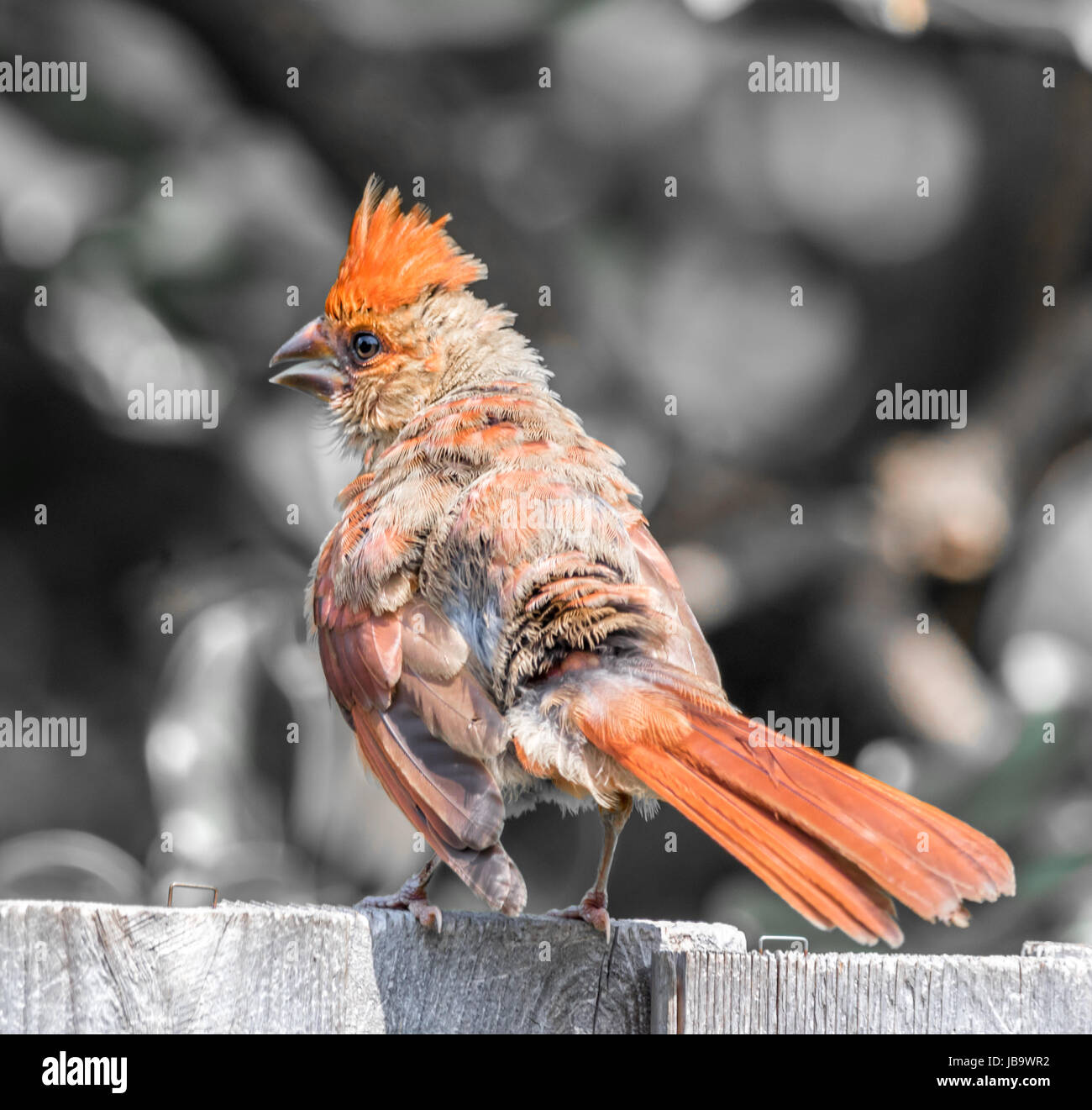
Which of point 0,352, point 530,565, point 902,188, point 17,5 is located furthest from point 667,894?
point 17,5

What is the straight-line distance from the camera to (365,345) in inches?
158

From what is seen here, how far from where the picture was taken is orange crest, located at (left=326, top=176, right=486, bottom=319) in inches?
156

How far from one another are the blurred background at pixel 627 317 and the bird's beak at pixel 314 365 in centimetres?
23

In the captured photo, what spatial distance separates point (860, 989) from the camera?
1.97 meters

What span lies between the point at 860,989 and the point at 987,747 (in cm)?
230

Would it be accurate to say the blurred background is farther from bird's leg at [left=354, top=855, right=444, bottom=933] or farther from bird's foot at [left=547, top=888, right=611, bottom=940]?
bird's foot at [left=547, top=888, right=611, bottom=940]

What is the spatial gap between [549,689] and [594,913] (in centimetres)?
49

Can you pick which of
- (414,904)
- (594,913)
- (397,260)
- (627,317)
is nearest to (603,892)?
(594,913)

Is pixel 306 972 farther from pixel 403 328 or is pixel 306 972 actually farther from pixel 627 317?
pixel 627 317

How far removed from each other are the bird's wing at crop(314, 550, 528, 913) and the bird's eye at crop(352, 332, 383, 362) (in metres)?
0.97

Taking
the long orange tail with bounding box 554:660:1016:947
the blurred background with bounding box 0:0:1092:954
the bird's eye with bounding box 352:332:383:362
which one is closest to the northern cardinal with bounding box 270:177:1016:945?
the long orange tail with bounding box 554:660:1016:947

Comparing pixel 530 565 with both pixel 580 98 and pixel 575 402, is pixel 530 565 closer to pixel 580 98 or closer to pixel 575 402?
pixel 575 402

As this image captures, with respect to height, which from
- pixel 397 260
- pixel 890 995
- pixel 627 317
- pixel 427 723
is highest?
pixel 627 317

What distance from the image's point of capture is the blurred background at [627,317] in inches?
181
